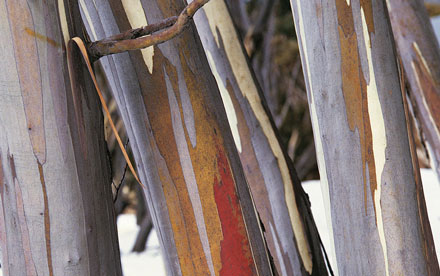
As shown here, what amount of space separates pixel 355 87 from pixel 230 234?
0.26 metres

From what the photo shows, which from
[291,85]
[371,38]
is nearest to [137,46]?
[371,38]

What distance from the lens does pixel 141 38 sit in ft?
1.56

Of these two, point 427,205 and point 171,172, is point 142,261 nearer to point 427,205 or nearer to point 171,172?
point 427,205

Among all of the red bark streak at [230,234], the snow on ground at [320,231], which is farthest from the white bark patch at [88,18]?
the snow on ground at [320,231]

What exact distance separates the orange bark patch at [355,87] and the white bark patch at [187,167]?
24cm

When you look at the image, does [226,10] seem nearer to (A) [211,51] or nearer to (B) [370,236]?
(A) [211,51]

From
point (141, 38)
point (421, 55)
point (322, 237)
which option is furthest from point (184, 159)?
point (322, 237)

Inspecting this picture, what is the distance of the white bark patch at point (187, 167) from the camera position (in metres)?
0.56

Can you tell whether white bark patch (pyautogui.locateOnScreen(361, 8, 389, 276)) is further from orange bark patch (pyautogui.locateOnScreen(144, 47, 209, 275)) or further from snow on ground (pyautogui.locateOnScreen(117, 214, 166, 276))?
snow on ground (pyautogui.locateOnScreen(117, 214, 166, 276))

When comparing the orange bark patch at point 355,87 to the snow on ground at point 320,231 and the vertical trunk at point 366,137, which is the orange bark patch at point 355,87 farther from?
the snow on ground at point 320,231

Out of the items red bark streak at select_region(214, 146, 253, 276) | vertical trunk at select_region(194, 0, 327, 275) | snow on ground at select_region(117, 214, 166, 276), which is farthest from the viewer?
snow on ground at select_region(117, 214, 166, 276)

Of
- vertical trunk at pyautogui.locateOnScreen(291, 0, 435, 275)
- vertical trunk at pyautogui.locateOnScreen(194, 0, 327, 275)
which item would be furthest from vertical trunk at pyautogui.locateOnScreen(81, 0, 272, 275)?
vertical trunk at pyautogui.locateOnScreen(194, 0, 327, 275)

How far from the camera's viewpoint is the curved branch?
0.46m

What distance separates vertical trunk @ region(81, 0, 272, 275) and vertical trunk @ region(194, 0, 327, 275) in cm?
38
